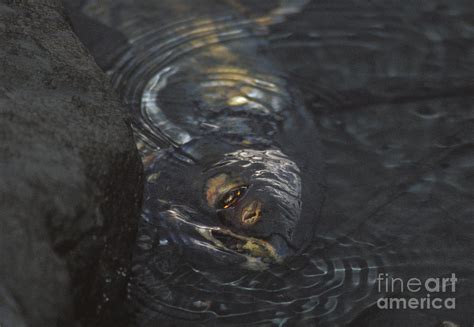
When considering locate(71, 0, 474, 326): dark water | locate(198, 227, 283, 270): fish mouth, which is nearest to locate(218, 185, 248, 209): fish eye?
locate(198, 227, 283, 270): fish mouth

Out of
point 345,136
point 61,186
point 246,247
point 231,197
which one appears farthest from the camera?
point 345,136

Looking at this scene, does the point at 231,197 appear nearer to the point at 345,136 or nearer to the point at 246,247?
the point at 246,247

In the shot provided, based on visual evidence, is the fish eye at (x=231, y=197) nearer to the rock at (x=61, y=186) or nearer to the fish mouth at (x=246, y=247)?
the fish mouth at (x=246, y=247)

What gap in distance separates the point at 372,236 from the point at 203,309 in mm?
727

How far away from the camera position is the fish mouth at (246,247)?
9.40 feet

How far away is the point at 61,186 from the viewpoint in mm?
2225

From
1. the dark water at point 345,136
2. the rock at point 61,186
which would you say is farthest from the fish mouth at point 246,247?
the rock at point 61,186

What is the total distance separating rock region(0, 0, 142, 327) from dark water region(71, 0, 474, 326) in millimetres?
388

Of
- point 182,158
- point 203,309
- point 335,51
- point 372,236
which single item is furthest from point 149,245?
point 335,51

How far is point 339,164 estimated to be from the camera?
3354 mm

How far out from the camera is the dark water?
2.75 metres

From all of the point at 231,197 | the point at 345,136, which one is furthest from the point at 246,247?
the point at 345,136

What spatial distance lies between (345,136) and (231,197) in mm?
670

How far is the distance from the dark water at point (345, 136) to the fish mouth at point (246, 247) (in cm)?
4
